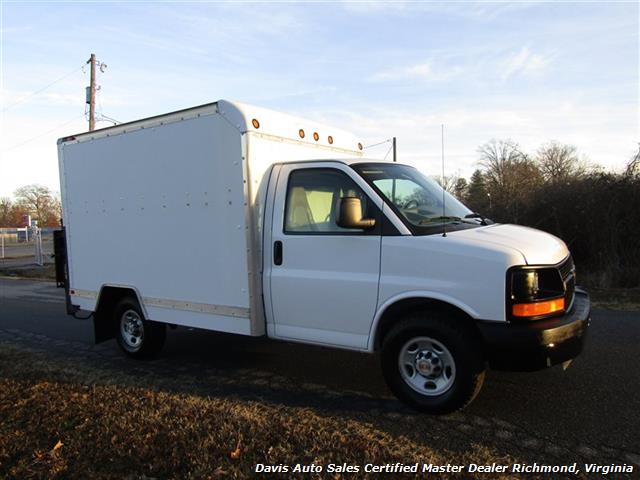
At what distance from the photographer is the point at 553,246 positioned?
416 cm

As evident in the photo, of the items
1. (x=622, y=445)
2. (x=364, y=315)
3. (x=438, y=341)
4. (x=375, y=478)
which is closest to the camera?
(x=375, y=478)

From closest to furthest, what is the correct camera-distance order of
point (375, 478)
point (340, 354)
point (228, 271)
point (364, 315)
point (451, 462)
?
point (375, 478) < point (451, 462) < point (364, 315) < point (228, 271) < point (340, 354)

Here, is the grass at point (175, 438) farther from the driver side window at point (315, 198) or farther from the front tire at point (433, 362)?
the driver side window at point (315, 198)

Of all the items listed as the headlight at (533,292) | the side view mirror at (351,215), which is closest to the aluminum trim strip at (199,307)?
the side view mirror at (351,215)

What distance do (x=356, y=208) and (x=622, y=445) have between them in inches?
101

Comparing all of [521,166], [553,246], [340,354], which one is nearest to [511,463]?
[553,246]

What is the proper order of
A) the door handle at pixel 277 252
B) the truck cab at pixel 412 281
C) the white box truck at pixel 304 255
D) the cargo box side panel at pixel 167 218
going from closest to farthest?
the truck cab at pixel 412 281 → the white box truck at pixel 304 255 → the door handle at pixel 277 252 → the cargo box side panel at pixel 167 218

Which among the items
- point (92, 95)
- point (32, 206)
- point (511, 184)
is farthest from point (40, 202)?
point (511, 184)

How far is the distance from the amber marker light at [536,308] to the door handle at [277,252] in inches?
83.8

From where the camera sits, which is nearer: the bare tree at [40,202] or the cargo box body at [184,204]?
the cargo box body at [184,204]

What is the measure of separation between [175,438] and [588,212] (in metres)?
13.7

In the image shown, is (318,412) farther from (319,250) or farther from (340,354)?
(340,354)

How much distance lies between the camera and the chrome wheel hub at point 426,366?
13.1 ft

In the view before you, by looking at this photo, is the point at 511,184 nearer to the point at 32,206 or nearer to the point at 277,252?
the point at 277,252
